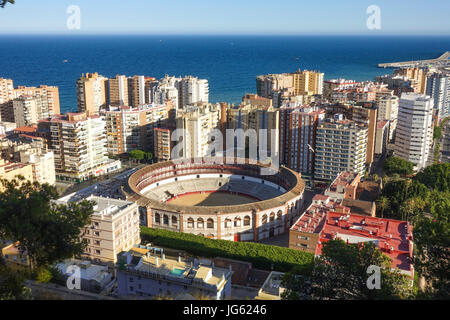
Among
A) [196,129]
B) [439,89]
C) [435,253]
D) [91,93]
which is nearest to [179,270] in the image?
[435,253]

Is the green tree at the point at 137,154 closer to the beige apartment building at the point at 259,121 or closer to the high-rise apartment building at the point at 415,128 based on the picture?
the beige apartment building at the point at 259,121

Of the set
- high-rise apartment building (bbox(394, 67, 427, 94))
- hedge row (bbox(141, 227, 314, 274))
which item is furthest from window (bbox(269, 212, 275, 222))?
high-rise apartment building (bbox(394, 67, 427, 94))

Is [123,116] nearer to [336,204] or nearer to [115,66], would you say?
[336,204]

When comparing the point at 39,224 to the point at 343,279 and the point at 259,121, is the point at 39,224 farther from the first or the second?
the point at 259,121

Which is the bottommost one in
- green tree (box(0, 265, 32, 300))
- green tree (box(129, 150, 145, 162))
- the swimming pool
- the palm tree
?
the palm tree

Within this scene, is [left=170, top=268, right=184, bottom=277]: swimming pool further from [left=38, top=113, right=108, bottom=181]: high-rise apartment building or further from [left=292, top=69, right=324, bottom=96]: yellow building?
[left=292, top=69, right=324, bottom=96]: yellow building

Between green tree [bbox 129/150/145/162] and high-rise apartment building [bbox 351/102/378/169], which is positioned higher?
high-rise apartment building [bbox 351/102/378/169]

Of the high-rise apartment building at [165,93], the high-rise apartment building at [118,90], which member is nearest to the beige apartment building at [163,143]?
the high-rise apartment building at [165,93]
